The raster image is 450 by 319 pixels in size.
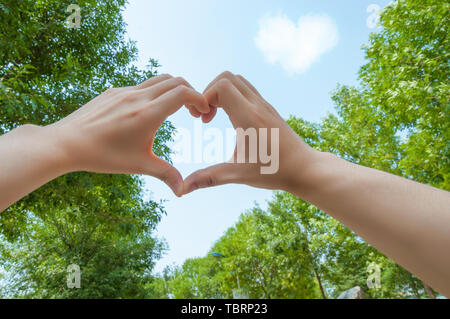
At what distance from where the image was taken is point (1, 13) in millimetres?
5539

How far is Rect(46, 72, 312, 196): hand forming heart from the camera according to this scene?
47.2 inches

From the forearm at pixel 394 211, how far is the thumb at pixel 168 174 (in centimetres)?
69

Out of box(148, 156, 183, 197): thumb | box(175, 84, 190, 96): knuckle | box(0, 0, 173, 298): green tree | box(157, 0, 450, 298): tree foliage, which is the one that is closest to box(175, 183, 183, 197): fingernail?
box(148, 156, 183, 197): thumb

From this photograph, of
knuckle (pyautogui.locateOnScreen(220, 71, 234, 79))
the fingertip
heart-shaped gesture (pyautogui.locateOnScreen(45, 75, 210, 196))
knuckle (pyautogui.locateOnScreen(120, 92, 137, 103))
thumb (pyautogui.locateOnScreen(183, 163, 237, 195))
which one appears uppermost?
knuckle (pyautogui.locateOnScreen(220, 71, 234, 79))

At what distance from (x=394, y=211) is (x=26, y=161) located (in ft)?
4.06

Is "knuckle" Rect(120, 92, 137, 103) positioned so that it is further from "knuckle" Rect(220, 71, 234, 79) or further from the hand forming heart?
"knuckle" Rect(220, 71, 234, 79)

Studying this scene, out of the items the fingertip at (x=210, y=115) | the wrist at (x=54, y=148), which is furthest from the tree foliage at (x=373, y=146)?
the wrist at (x=54, y=148)

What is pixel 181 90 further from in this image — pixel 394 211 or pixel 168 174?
pixel 394 211

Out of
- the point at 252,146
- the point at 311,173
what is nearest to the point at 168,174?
the point at 252,146

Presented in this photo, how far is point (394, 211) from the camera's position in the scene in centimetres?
88

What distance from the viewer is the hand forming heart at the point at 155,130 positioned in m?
1.20
